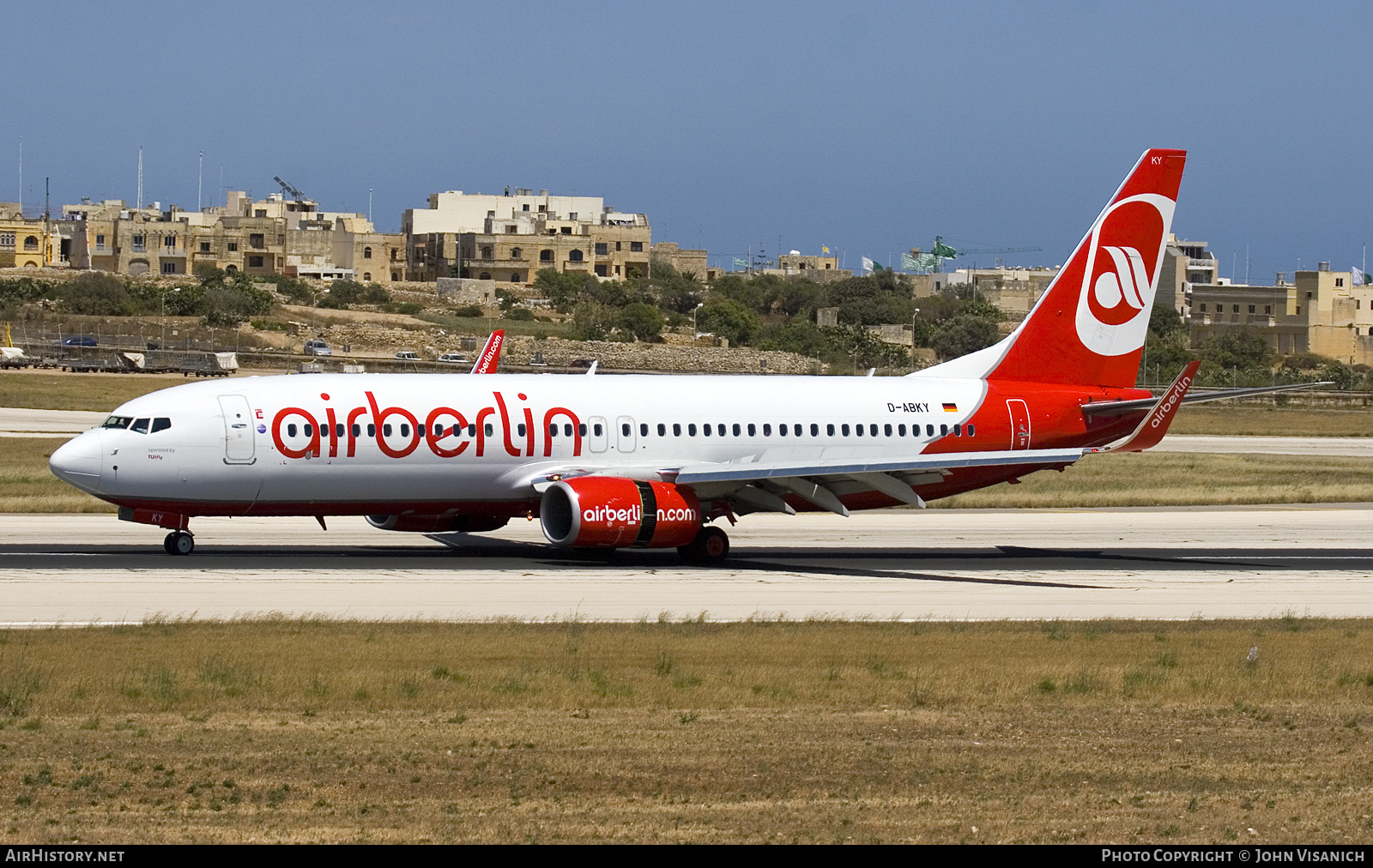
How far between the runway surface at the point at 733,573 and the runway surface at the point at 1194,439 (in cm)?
2959

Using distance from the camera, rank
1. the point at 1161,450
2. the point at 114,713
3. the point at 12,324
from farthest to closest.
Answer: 1. the point at 12,324
2. the point at 1161,450
3. the point at 114,713

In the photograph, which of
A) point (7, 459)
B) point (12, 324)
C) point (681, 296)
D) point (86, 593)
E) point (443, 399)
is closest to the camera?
point (86, 593)

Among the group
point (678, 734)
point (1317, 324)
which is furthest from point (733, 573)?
point (1317, 324)

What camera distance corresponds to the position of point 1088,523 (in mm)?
47781

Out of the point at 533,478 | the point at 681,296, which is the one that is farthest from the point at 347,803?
the point at 681,296

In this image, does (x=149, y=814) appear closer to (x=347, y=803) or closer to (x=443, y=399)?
(x=347, y=803)

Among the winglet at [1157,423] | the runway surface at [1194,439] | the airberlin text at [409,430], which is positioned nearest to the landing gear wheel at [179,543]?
the airberlin text at [409,430]

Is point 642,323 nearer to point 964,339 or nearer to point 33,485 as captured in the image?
point 964,339

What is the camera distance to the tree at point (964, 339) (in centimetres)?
15850

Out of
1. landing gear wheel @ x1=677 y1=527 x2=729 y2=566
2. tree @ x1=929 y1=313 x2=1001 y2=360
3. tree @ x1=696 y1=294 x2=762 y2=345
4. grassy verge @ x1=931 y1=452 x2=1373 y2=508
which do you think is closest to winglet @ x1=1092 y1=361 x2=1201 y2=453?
landing gear wheel @ x1=677 y1=527 x2=729 y2=566

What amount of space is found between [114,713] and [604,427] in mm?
19843

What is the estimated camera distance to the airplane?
34812 mm

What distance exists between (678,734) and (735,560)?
2033cm

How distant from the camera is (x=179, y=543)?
35.7 metres
